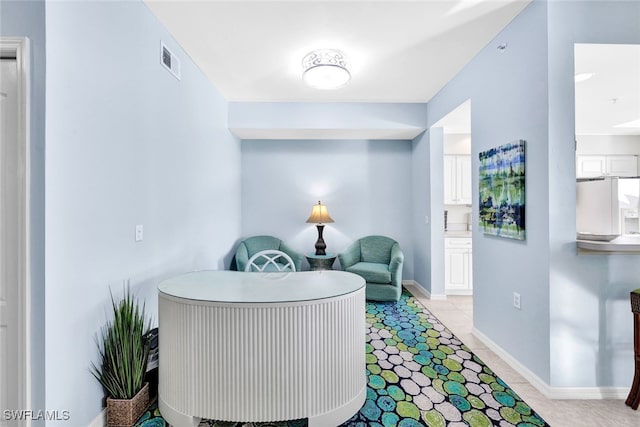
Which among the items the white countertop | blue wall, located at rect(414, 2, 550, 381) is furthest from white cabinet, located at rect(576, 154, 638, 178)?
the white countertop

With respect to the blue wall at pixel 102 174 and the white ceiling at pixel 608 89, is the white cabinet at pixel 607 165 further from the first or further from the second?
the blue wall at pixel 102 174

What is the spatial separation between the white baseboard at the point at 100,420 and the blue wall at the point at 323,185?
3.30m

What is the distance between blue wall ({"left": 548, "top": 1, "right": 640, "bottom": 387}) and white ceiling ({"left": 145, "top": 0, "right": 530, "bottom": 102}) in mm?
483

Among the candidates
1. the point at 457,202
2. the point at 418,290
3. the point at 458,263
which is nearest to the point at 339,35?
the point at 457,202

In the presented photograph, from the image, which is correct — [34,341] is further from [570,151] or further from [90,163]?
[570,151]

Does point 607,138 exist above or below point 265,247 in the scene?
above

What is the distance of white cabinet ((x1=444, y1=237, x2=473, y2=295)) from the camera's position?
4.32 meters

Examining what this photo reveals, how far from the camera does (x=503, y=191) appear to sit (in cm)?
244

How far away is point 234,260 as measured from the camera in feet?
14.5

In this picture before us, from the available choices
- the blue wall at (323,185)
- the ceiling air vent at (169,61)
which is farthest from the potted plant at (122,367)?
the blue wall at (323,185)

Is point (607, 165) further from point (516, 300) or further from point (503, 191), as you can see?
point (516, 300)

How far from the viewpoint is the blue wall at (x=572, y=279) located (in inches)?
78.7

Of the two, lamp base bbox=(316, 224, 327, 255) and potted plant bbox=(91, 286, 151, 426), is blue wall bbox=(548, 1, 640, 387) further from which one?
lamp base bbox=(316, 224, 327, 255)

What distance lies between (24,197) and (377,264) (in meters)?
3.85
